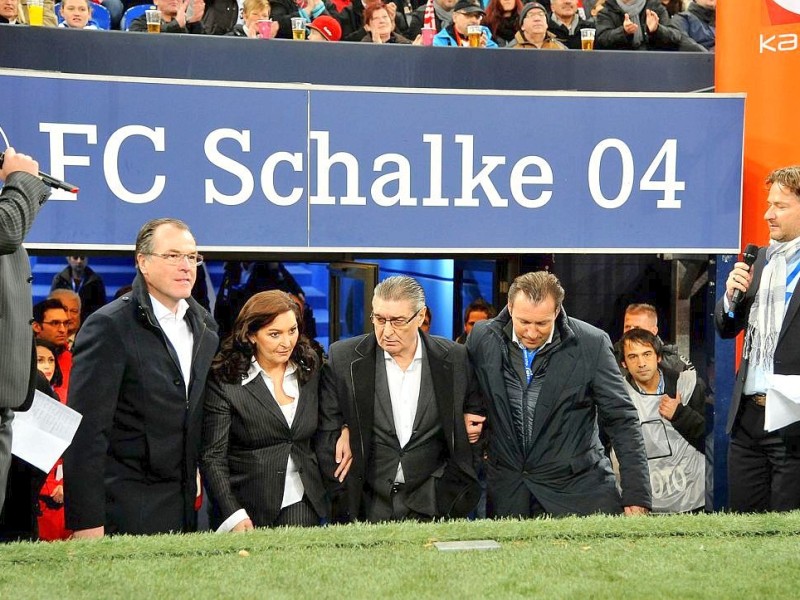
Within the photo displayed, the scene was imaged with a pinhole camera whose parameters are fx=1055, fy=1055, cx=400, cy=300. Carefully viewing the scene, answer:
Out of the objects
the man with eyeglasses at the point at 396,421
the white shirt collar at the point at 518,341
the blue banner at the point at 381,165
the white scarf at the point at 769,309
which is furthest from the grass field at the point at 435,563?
the blue banner at the point at 381,165

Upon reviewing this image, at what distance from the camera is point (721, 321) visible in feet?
12.5

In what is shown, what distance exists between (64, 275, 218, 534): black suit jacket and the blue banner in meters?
0.90

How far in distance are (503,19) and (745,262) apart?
4.18 metres

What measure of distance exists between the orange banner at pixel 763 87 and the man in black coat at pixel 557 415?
132cm

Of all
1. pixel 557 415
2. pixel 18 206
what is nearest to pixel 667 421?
pixel 557 415

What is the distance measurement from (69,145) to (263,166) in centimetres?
71

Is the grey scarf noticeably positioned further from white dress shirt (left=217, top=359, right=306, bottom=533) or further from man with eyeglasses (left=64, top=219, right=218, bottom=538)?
man with eyeglasses (left=64, top=219, right=218, bottom=538)

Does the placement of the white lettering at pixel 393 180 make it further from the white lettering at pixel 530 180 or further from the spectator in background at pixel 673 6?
the spectator in background at pixel 673 6

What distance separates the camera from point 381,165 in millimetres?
4121

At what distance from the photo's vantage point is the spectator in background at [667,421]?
5.12 m

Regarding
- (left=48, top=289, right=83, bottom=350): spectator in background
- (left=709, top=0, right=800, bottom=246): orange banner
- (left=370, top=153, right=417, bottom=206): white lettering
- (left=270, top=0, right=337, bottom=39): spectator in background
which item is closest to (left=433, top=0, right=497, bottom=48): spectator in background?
(left=270, top=0, right=337, bottom=39): spectator in background

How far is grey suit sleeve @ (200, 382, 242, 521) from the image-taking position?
319cm

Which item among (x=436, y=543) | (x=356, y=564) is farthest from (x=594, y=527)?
(x=356, y=564)

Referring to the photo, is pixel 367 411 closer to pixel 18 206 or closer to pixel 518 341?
pixel 518 341
